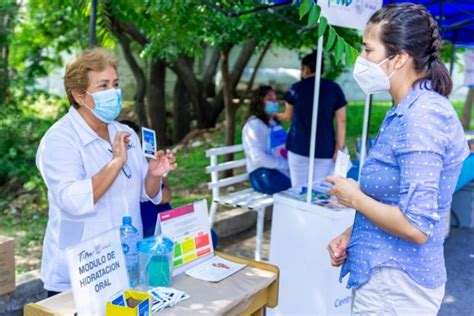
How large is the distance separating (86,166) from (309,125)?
271cm

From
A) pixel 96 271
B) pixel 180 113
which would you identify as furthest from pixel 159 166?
pixel 180 113

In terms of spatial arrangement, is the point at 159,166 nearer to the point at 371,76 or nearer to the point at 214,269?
the point at 214,269

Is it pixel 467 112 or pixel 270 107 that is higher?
pixel 270 107

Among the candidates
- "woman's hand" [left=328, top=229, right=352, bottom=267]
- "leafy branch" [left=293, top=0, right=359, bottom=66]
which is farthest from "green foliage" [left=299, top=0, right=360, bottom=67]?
"woman's hand" [left=328, top=229, right=352, bottom=267]

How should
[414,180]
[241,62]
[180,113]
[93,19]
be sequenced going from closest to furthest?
[414,180] → [93,19] → [241,62] → [180,113]

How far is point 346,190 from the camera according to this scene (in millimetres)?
1814

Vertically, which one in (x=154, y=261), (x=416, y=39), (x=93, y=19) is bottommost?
(x=154, y=261)

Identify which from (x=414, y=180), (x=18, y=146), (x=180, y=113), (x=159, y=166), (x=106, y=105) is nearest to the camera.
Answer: (x=414, y=180)

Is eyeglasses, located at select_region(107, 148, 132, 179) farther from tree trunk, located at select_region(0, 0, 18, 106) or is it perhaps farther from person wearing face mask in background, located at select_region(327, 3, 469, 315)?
tree trunk, located at select_region(0, 0, 18, 106)

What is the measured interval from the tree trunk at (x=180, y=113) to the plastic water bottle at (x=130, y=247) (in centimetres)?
713

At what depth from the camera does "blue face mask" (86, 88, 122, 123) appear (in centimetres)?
231

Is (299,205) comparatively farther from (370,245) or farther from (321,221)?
(370,245)

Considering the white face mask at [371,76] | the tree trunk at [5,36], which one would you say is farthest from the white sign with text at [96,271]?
the tree trunk at [5,36]

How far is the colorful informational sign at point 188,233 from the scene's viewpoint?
231cm
